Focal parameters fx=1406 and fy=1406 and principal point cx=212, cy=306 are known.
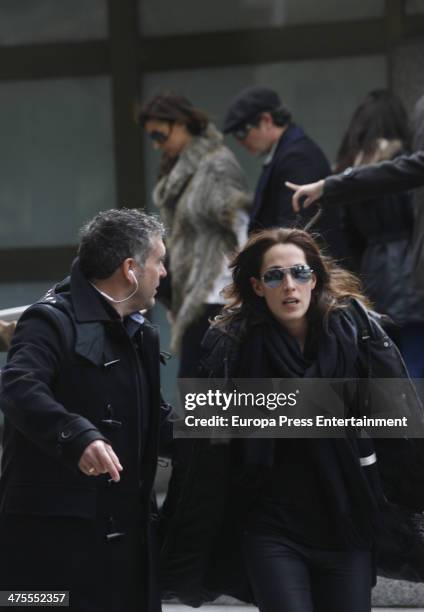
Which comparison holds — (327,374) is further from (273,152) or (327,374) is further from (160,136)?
(160,136)

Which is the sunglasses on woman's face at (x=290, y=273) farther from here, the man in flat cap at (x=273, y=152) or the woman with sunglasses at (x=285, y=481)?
the man in flat cap at (x=273, y=152)

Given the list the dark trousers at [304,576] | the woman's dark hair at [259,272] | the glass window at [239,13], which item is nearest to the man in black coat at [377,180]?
the woman's dark hair at [259,272]

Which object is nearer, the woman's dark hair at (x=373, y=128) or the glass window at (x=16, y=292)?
the woman's dark hair at (x=373, y=128)

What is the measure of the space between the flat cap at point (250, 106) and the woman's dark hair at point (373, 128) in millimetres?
384

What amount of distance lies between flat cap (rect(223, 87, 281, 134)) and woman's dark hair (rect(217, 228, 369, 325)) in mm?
2275

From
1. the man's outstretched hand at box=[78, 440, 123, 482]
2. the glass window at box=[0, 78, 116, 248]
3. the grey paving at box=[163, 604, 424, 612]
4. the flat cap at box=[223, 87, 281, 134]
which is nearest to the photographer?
the man's outstretched hand at box=[78, 440, 123, 482]

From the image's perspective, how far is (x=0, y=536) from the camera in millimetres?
3822

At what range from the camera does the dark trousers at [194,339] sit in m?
6.74

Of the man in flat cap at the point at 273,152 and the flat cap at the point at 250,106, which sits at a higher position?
the flat cap at the point at 250,106

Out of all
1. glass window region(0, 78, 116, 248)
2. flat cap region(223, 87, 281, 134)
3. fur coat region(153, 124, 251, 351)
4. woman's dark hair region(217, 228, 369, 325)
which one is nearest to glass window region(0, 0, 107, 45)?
glass window region(0, 78, 116, 248)

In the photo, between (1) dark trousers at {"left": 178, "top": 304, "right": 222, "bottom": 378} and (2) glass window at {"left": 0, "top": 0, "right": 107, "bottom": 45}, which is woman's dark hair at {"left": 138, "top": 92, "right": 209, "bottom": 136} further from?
(2) glass window at {"left": 0, "top": 0, "right": 107, "bottom": 45}

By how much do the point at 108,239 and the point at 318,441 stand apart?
0.82 meters

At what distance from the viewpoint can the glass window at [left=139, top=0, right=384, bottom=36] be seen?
7855mm

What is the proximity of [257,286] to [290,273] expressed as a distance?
135 millimetres
